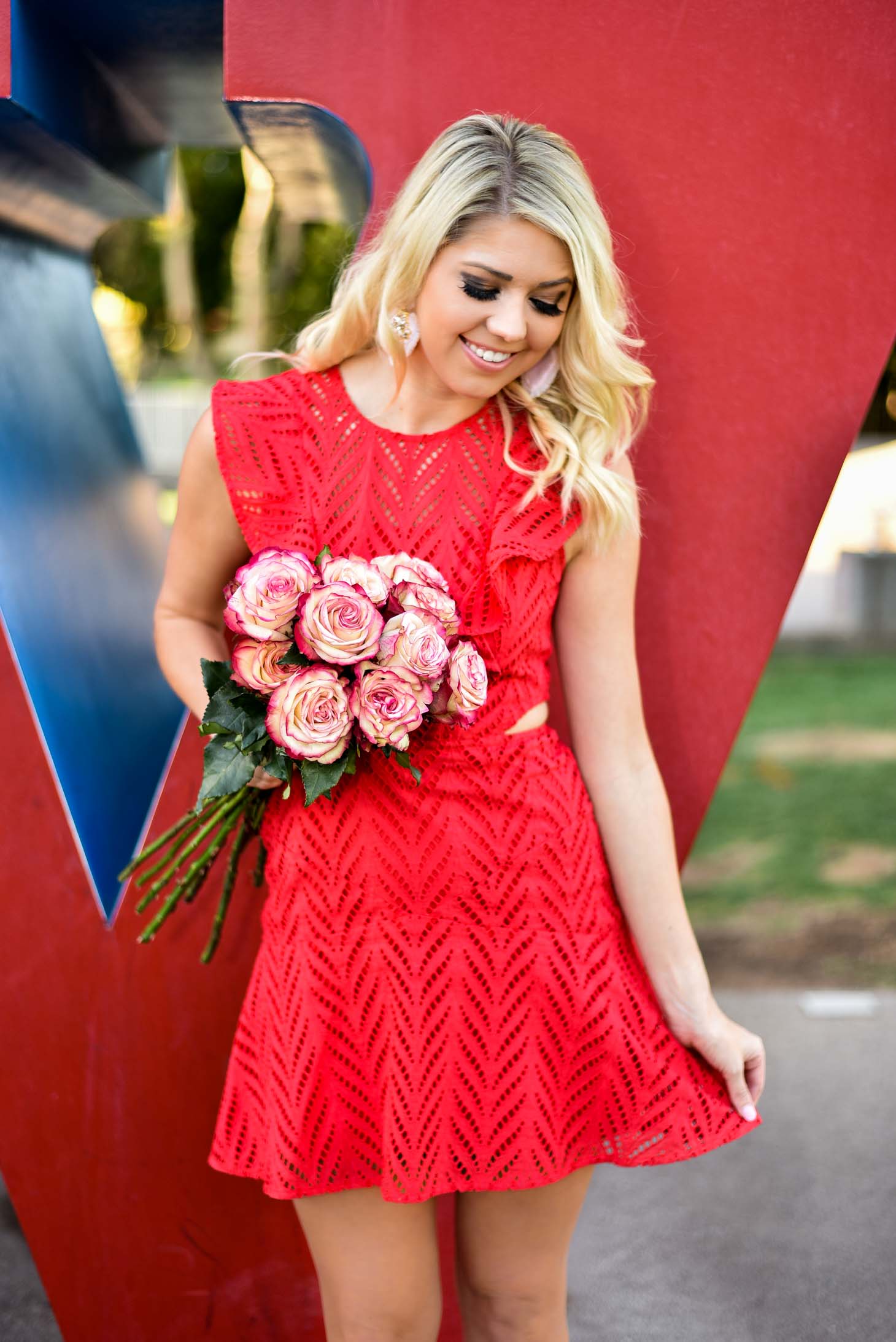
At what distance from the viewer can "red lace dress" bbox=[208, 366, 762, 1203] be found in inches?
83.5

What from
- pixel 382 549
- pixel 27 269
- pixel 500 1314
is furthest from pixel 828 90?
pixel 500 1314

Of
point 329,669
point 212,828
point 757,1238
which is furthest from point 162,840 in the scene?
point 757,1238

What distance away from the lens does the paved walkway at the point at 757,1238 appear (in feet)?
11.2

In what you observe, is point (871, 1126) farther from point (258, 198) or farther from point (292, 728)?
point (258, 198)

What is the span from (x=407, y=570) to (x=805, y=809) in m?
7.82

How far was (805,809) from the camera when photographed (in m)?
9.25

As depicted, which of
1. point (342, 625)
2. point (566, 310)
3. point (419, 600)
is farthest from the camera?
point (566, 310)

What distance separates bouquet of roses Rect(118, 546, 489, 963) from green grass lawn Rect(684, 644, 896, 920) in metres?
5.52

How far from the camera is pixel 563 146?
218 cm

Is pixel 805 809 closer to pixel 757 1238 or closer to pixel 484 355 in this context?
pixel 757 1238

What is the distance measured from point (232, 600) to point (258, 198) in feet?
34.0

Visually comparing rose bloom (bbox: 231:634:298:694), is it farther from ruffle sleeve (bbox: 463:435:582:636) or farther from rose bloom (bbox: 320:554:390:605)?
ruffle sleeve (bbox: 463:435:582:636)

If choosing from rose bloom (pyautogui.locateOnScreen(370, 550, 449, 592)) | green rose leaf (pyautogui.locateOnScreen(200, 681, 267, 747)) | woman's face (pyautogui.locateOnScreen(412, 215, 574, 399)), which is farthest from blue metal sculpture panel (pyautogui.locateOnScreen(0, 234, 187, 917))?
woman's face (pyautogui.locateOnScreen(412, 215, 574, 399))

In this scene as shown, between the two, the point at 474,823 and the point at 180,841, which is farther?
the point at 180,841
